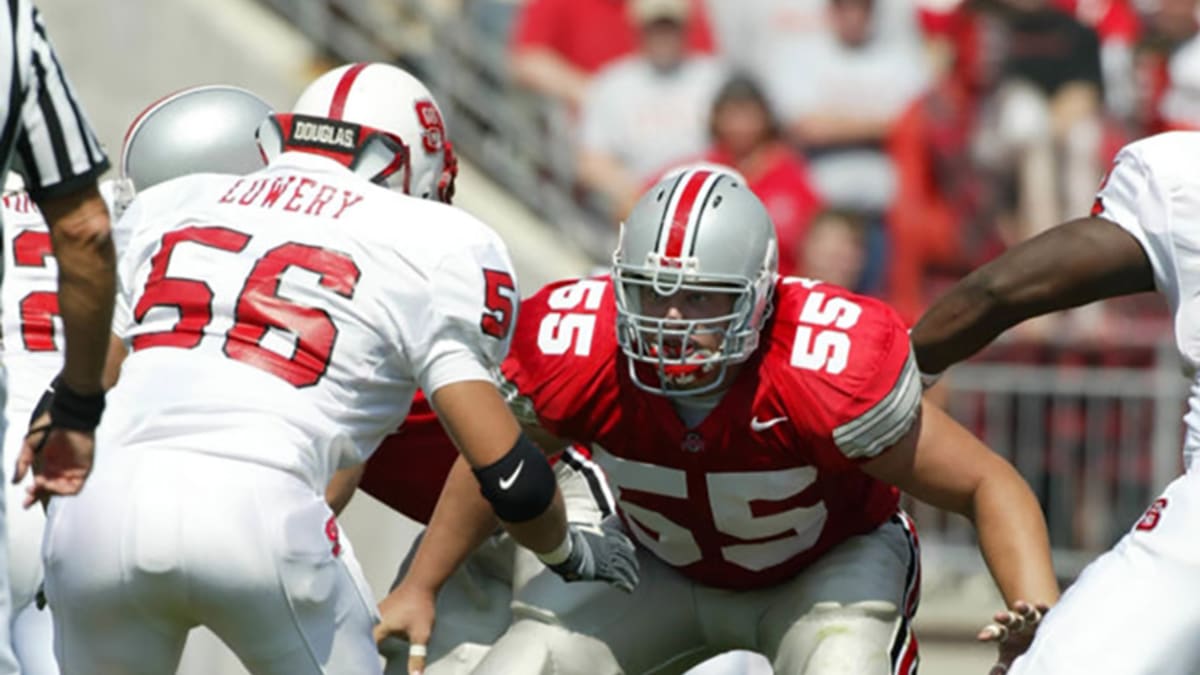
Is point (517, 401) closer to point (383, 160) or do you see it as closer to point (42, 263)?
point (383, 160)

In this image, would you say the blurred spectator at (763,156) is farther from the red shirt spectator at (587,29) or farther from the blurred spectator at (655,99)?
the red shirt spectator at (587,29)

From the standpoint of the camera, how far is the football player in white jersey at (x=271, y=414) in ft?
14.6

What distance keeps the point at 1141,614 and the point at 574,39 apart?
20.0 ft

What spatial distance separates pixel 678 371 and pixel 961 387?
482 cm

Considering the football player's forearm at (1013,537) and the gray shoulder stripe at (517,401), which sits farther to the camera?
the gray shoulder stripe at (517,401)

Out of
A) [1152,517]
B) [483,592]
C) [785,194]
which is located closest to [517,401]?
[483,592]

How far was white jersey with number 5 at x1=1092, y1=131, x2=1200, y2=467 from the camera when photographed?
465 centimetres

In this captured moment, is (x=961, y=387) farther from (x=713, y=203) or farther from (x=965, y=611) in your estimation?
(x=713, y=203)

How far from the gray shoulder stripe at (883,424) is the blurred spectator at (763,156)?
177 inches

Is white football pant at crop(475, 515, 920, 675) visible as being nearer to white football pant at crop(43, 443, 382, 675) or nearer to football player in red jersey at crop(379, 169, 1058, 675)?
football player in red jersey at crop(379, 169, 1058, 675)

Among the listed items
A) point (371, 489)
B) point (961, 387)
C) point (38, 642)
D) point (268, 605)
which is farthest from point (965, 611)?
point (268, 605)

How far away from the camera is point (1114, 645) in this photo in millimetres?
4422

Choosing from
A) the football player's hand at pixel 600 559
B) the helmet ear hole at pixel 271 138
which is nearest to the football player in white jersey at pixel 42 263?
Result: the helmet ear hole at pixel 271 138

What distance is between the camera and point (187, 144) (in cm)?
591
